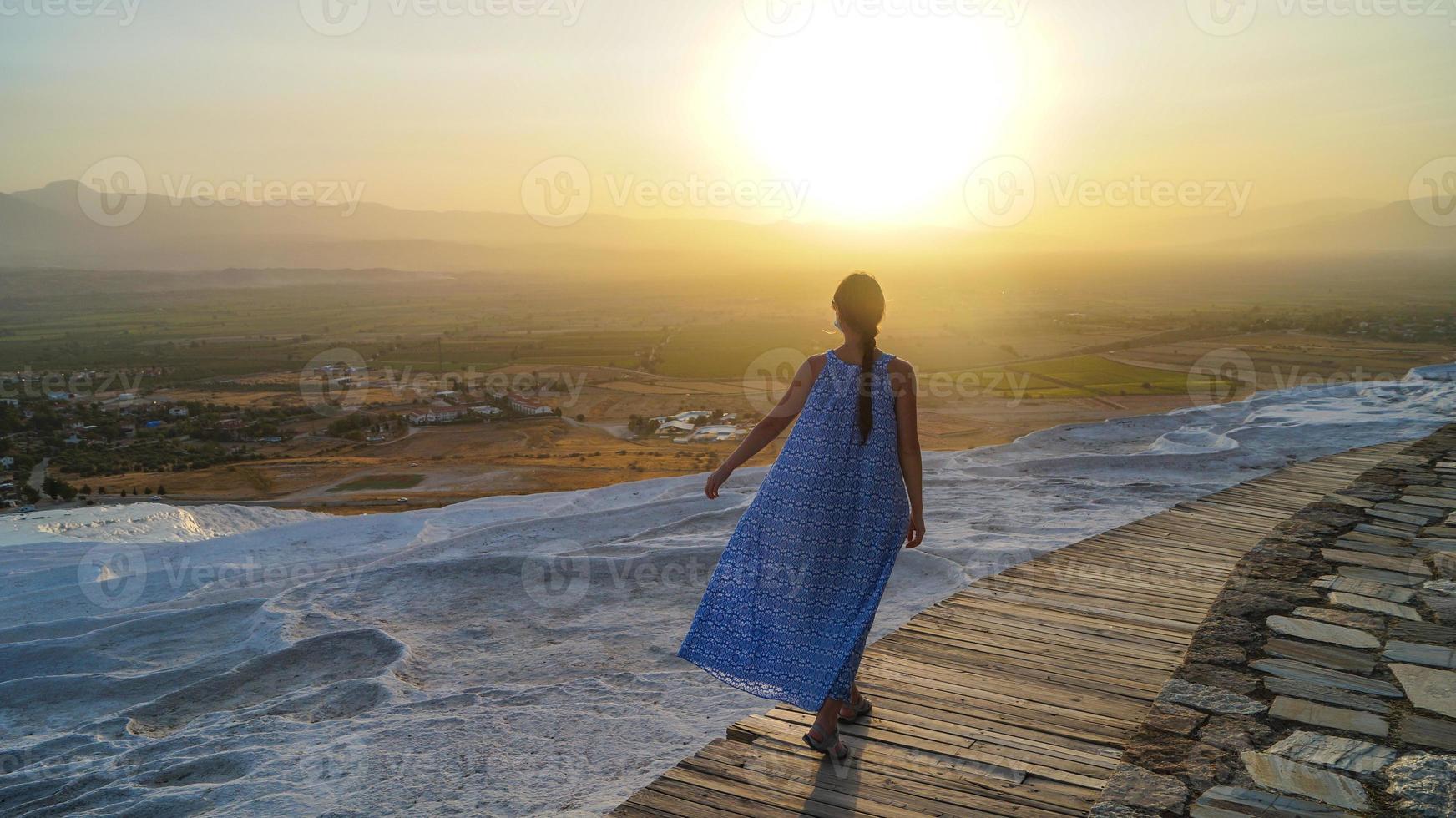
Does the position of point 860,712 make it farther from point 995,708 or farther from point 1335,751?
point 1335,751

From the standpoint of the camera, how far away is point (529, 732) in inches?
175

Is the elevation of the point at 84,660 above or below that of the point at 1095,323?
below

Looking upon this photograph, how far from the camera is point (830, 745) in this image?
3.30 meters

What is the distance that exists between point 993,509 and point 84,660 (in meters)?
6.83

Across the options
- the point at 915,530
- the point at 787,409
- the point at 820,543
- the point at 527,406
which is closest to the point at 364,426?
the point at 527,406

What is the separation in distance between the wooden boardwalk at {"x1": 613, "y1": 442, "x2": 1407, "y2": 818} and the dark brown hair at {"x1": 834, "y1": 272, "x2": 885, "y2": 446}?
1137 mm

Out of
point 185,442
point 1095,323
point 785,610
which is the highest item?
point 1095,323

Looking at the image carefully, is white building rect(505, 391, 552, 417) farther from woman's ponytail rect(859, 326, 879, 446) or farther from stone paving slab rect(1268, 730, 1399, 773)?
stone paving slab rect(1268, 730, 1399, 773)

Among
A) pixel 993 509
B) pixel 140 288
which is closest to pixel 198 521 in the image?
pixel 993 509

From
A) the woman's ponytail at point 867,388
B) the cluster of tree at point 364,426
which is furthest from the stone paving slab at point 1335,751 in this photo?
the cluster of tree at point 364,426

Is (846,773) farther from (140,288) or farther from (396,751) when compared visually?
(140,288)

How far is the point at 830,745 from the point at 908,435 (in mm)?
→ 1144

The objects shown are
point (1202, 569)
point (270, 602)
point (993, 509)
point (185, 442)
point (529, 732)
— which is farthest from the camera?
point (185, 442)

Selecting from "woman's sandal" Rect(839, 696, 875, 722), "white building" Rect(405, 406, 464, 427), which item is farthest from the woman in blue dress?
"white building" Rect(405, 406, 464, 427)
